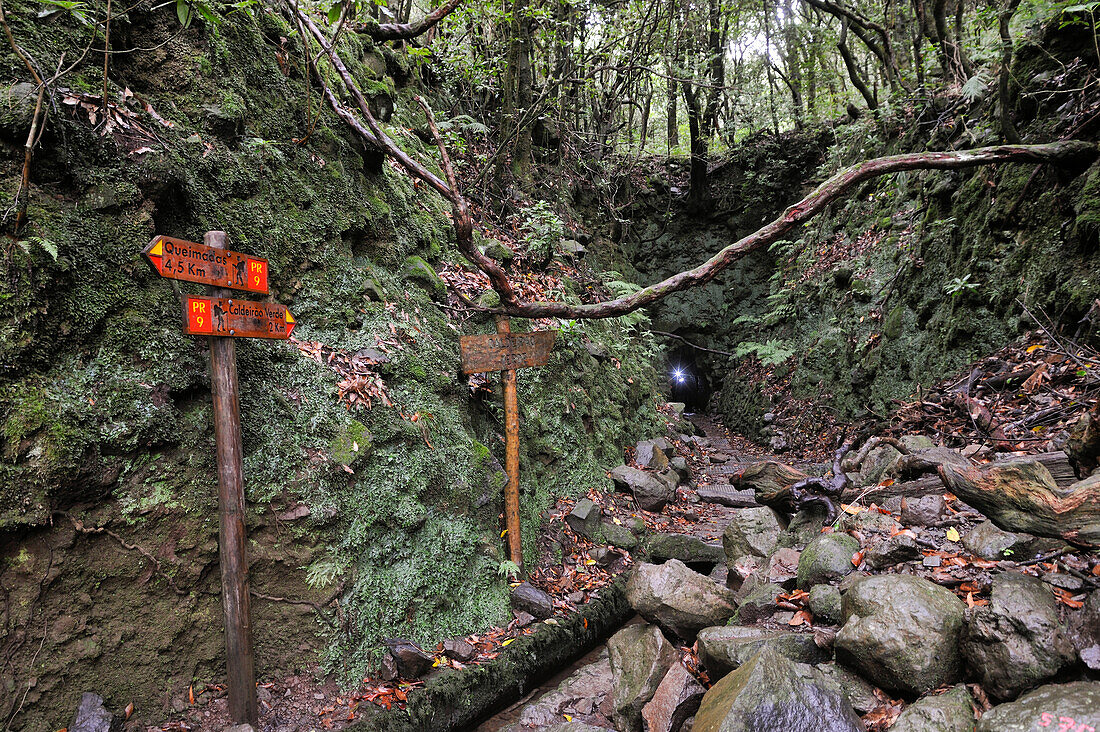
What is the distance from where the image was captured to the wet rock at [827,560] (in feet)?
11.4

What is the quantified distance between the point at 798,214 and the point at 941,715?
10.3 ft

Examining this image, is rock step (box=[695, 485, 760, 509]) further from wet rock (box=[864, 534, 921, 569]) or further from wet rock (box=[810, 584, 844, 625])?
wet rock (box=[810, 584, 844, 625])

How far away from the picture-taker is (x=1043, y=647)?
2092mm

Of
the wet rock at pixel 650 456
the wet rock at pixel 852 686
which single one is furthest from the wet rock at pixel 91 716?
the wet rock at pixel 650 456

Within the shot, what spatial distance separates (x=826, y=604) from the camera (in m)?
3.21

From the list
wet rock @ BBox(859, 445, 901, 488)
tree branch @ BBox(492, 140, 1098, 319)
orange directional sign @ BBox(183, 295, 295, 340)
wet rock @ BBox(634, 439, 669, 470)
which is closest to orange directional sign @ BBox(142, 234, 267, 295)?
orange directional sign @ BBox(183, 295, 295, 340)

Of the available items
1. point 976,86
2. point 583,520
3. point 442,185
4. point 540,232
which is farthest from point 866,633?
point 976,86

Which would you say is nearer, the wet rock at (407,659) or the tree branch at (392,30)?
the wet rock at (407,659)

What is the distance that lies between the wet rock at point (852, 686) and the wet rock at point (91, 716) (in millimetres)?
3713

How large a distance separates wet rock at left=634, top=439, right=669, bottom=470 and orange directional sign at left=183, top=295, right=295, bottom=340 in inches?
230

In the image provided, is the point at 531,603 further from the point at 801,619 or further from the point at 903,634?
the point at 903,634

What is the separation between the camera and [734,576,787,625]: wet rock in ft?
11.6

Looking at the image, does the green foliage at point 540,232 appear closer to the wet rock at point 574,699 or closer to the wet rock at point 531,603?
the wet rock at point 531,603

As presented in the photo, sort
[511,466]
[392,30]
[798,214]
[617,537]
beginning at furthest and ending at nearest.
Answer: [392,30], [617,537], [511,466], [798,214]
